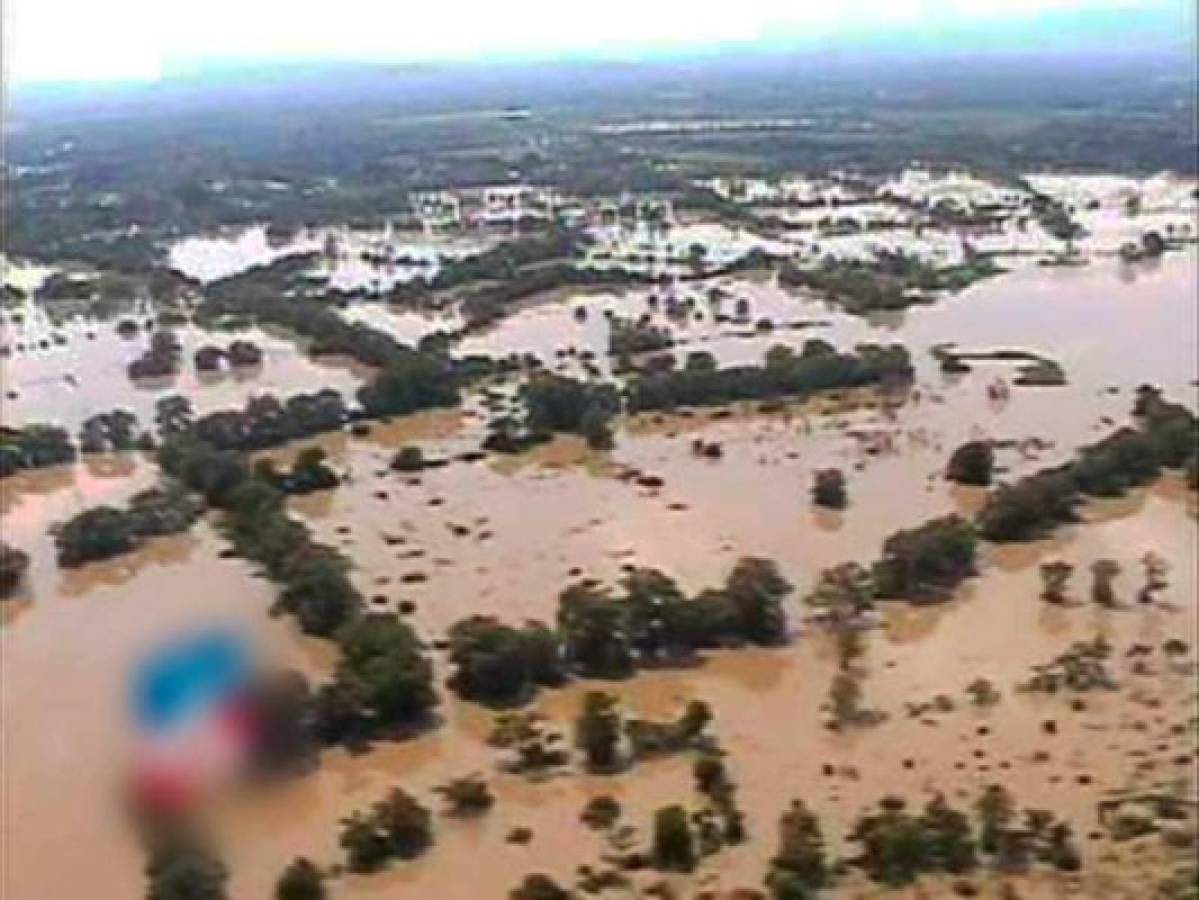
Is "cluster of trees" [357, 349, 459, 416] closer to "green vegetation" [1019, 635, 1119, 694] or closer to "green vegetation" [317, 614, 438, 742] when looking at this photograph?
"green vegetation" [317, 614, 438, 742]

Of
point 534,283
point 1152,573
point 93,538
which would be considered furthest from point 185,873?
point 534,283

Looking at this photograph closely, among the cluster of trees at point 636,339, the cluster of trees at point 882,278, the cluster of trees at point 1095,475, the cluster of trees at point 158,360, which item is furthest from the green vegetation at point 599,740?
the cluster of trees at point 882,278

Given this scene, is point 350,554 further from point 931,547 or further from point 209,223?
point 209,223

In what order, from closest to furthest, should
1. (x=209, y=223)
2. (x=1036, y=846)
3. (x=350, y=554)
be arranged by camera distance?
(x=1036, y=846) < (x=350, y=554) < (x=209, y=223)

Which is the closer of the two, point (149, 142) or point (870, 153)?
point (870, 153)

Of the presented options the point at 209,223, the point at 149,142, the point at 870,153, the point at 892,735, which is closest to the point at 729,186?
the point at 870,153
